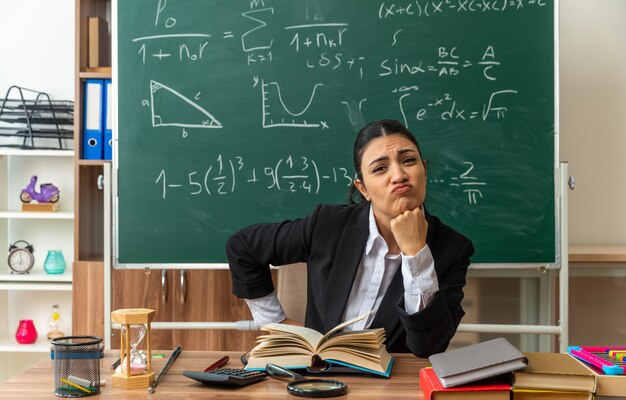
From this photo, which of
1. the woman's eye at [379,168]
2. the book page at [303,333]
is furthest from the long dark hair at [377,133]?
the book page at [303,333]

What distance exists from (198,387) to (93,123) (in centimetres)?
206

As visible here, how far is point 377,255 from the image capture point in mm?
2188

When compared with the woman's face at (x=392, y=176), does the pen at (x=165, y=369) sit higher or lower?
lower

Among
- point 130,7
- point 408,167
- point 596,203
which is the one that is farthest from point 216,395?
point 596,203

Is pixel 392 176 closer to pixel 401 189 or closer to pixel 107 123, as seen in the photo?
pixel 401 189

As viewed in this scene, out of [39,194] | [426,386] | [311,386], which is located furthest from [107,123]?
[426,386]

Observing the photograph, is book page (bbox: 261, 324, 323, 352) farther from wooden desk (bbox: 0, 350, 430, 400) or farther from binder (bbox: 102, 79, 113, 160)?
binder (bbox: 102, 79, 113, 160)

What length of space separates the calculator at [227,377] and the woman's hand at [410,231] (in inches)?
21.5

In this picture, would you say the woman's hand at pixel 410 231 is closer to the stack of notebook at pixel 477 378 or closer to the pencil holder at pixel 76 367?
Answer: the stack of notebook at pixel 477 378

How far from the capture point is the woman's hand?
1.95 metres

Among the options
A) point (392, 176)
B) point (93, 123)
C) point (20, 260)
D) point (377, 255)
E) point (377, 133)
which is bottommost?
point (20, 260)

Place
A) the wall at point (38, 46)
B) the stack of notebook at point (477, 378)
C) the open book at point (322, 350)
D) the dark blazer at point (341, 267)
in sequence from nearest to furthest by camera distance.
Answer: the stack of notebook at point (477, 378) < the open book at point (322, 350) < the dark blazer at point (341, 267) < the wall at point (38, 46)

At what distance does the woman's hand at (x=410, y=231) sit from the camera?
6.41 feet

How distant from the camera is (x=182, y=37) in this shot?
3.13 meters
